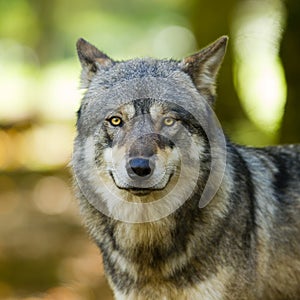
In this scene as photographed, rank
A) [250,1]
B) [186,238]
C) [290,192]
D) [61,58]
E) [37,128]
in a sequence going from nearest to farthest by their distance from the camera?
[186,238]
[290,192]
[250,1]
[37,128]
[61,58]

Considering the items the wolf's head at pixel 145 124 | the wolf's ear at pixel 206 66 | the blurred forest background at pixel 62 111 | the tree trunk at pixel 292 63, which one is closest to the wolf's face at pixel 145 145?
the wolf's head at pixel 145 124

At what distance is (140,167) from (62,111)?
1757 cm

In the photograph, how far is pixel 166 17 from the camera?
26.6 meters

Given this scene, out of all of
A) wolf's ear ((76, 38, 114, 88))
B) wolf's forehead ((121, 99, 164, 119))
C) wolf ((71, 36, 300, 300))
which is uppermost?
wolf's ear ((76, 38, 114, 88))

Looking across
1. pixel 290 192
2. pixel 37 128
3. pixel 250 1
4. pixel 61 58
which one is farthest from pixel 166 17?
pixel 290 192

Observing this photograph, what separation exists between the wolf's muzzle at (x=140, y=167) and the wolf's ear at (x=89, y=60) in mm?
1154

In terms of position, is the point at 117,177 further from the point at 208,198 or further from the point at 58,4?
the point at 58,4

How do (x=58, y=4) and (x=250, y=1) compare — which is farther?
(x=58, y=4)

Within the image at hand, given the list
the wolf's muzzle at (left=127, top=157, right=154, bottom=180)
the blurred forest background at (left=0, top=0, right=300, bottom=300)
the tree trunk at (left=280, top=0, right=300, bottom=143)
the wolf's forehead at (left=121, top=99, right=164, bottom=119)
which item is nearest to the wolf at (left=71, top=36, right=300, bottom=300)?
the wolf's forehead at (left=121, top=99, right=164, bottom=119)

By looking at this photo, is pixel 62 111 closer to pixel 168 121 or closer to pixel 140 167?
pixel 168 121

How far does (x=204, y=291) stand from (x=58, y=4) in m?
19.4

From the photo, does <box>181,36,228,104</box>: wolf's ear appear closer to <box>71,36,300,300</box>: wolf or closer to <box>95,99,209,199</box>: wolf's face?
<box>71,36,300,300</box>: wolf

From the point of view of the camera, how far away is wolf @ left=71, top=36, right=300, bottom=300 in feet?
15.4

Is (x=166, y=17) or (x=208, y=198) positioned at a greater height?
(x=166, y=17)
